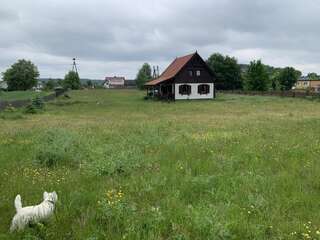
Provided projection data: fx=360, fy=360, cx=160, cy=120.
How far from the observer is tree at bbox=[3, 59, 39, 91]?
98.4 metres

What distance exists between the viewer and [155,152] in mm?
8719

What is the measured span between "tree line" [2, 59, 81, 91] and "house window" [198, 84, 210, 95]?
60.1 metres

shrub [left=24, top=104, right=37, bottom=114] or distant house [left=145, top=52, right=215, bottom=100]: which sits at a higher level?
distant house [left=145, top=52, right=215, bottom=100]

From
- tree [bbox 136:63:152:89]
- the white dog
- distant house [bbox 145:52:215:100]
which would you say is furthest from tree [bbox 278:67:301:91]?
the white dog

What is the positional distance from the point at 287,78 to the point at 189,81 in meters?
42.6

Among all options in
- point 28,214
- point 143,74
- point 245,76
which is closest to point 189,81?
point 245,76

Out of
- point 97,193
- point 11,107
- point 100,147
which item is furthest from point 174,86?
point 97,193

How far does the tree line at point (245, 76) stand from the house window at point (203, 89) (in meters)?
7.10

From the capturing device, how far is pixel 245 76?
223 ft

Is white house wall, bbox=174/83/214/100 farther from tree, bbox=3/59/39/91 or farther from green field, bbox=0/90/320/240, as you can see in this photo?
tree, bbox=3/59/39/91

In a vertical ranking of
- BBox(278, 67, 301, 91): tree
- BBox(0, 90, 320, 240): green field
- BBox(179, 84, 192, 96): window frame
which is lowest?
BBox(0, 90, 320, 240): green field

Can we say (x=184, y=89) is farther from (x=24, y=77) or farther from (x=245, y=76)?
(x=24, y=77)

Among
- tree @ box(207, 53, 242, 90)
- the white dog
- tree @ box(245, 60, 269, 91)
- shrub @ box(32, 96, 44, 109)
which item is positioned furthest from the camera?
tree @ box(207, 53, 242, 90)

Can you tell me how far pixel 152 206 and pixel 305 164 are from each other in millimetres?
3717
